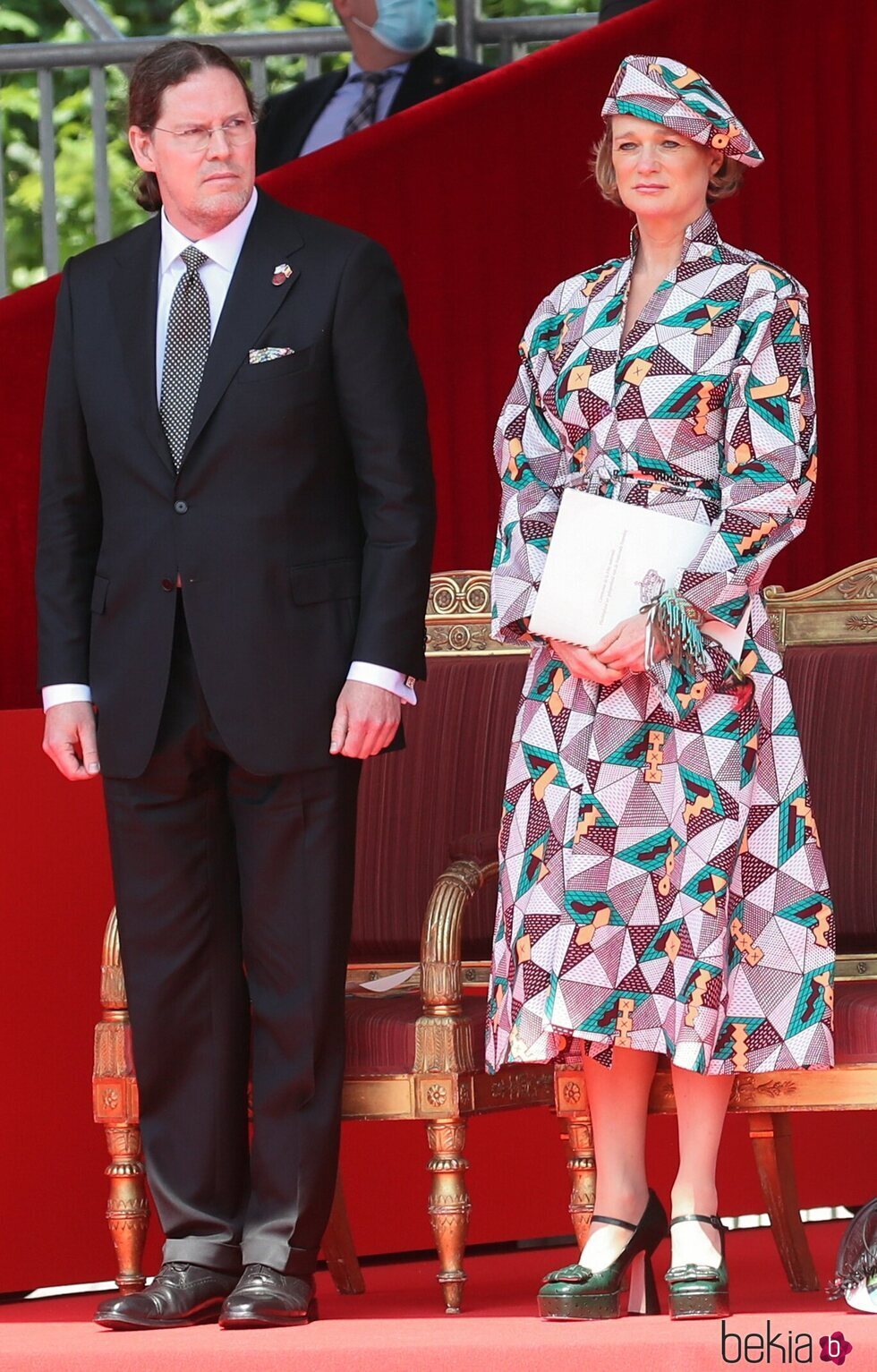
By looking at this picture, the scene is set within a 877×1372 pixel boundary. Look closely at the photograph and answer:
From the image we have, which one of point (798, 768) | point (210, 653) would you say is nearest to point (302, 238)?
point (210, 653)

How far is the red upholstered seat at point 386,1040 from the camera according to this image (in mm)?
2723

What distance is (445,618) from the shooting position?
11.0 ft

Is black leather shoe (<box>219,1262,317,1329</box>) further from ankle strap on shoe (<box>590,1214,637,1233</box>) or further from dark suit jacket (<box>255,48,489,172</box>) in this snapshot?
dark suit jacket (<box>255,48,489,172</box>)

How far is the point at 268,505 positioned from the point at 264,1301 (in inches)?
36.4

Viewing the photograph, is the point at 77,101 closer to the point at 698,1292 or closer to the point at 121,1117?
the point at 121,1117

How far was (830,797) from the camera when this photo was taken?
3.07 m

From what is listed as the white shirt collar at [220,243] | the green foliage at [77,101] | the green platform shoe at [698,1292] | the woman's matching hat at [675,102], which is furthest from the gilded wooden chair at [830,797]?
the green foliage at [77,101]

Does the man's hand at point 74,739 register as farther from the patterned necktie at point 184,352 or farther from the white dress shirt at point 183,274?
the patterned necktie at point 184,352

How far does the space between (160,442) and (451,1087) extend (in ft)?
2.88

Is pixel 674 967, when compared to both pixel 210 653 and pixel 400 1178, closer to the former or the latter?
pixel 210 653

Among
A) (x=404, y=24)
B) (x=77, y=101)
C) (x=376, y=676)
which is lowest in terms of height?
(x=376, y=676)

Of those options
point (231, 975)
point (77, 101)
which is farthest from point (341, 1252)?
point (77, 101)

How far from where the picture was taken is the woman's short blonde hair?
2.62 m

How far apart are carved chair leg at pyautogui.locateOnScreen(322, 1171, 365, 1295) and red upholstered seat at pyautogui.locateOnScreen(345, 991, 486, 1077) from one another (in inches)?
16.8
